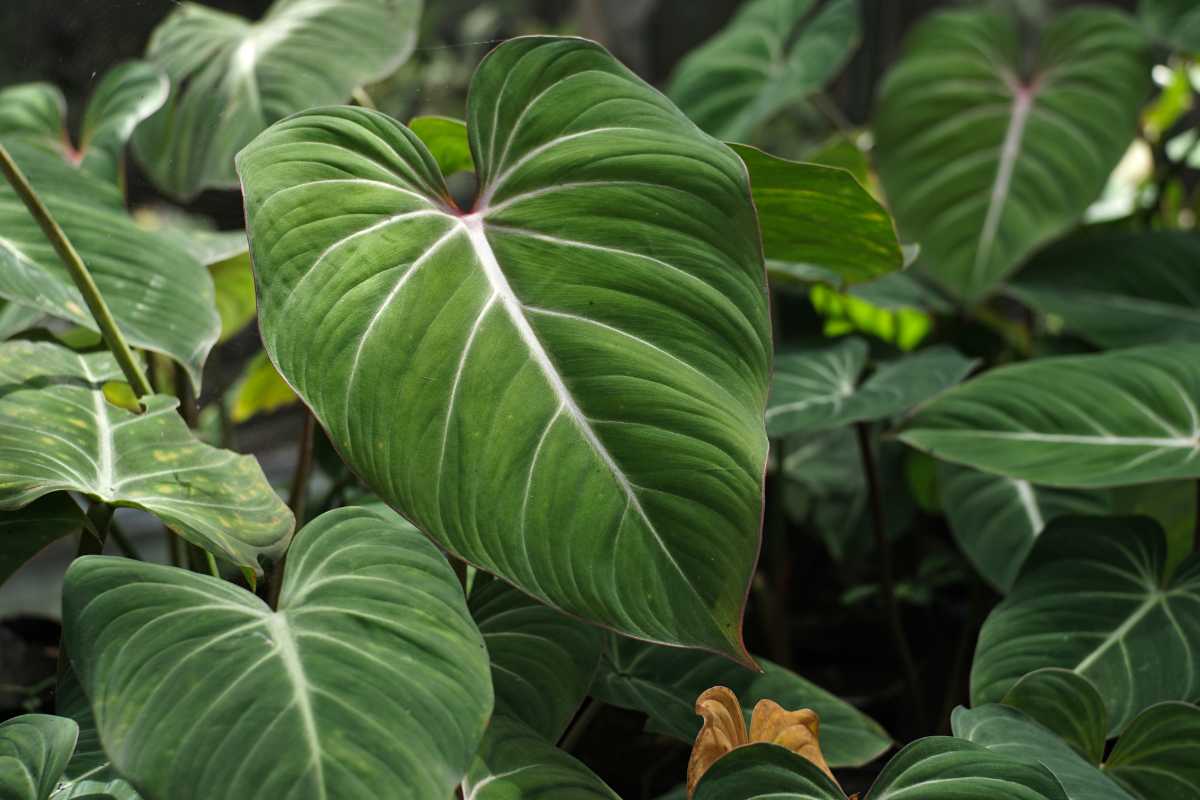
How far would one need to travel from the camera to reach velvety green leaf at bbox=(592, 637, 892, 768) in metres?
0.74

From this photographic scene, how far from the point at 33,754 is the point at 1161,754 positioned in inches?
26.0

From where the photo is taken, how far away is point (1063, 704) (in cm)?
70

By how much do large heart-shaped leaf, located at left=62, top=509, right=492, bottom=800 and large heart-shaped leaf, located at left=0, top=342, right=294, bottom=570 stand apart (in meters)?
0.04

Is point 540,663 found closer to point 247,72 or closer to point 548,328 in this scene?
point 548,328

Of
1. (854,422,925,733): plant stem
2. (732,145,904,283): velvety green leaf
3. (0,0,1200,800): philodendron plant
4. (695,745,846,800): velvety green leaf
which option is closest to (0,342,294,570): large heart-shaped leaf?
(0,0,1200,800): philodendron plant

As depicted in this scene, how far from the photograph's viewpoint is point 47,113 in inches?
46.8

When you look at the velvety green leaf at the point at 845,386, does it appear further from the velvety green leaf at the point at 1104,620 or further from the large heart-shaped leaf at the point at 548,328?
the large heart-shaped leaf at the point at 548,328

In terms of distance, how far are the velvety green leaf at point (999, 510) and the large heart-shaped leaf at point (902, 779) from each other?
1.61ft

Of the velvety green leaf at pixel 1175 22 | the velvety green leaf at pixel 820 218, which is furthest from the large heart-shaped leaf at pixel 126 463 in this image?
the velvety green leaf at pixel 1175 22

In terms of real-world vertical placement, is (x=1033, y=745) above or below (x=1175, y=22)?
below

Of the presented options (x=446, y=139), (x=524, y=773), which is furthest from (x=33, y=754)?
(x=446, y=139)

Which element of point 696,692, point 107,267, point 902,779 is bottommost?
point 696,692

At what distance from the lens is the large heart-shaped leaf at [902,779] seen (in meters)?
0.54

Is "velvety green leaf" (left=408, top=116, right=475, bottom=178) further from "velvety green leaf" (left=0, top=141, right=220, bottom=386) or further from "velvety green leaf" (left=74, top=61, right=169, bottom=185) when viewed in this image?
"velvety green leaf" (left=74, top=61, right=169, bottom=185)
